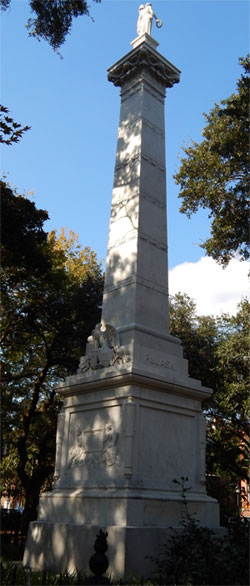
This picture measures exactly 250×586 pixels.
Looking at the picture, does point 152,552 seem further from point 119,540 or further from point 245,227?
point 245,227

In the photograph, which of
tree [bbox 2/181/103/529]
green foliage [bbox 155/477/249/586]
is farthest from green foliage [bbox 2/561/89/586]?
tree [bbox 2/181/103/529]

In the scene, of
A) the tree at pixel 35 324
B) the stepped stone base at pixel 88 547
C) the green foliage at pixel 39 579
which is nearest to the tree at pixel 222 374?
the tree at pixel 35 324

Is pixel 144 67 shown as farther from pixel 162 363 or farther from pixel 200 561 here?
pixel 200 561

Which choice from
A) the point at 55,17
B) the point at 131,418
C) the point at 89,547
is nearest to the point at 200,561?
the point at 89,547

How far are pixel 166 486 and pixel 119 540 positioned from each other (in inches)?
60.7

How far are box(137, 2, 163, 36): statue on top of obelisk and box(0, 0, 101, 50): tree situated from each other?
3191 millimetres

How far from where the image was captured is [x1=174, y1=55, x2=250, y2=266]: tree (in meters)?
14.7

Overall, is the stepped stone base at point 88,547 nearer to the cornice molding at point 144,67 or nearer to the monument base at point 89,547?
the monument base at point 89,547

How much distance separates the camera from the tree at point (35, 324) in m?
15.6

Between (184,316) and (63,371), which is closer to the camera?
(63,371)

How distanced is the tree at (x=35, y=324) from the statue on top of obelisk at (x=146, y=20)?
6.09 m

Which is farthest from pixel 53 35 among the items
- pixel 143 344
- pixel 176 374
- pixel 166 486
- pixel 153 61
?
pixel 166 486

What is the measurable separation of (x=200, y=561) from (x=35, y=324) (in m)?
12.4

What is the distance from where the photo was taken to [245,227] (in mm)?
15227
